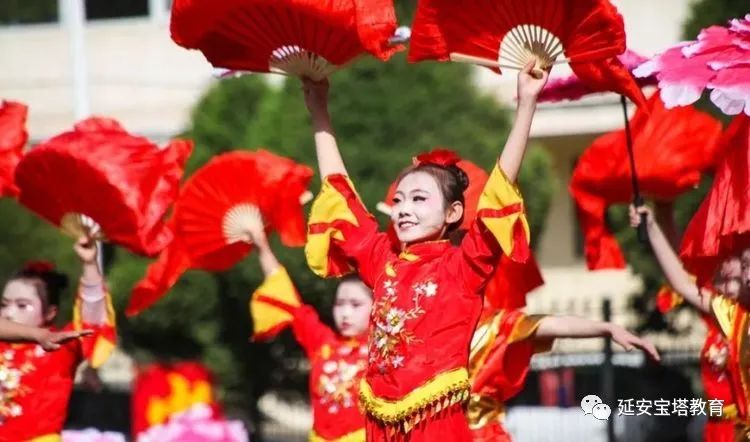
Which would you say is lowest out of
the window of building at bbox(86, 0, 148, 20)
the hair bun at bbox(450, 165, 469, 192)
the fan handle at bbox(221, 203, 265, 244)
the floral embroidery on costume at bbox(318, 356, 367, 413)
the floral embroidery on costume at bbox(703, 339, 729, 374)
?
the floral embroidery on costume at bbox(318, 356, 367, 413)

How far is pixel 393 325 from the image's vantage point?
194 inches

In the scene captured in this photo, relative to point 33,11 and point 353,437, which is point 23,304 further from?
point 33,11

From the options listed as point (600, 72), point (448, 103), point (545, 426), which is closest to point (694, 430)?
point (545, 426)

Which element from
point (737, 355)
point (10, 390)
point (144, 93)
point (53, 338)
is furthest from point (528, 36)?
point (144, 93)

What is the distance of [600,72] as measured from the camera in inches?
195

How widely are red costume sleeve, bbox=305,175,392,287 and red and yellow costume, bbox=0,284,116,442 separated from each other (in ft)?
5.30

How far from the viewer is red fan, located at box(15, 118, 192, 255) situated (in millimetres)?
6430

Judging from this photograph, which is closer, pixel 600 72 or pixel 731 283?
pixel 600 72

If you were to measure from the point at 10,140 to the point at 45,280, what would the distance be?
0.60m

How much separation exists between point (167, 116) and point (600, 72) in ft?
39.0

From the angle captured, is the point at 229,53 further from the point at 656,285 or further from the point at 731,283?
the point at 656,285

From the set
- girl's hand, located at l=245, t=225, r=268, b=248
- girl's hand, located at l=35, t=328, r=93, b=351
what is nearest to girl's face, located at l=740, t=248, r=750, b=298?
girl's hand, located at l=245, t=225, r=268, b=248

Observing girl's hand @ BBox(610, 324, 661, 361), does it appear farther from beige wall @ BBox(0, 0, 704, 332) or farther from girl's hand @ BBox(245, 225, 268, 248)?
beige wall @ BBox(0, 0, 704, 332)

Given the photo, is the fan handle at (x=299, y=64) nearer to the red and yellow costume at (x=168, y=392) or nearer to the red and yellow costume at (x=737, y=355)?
the red and yellow costume at (x=737, y=355)
